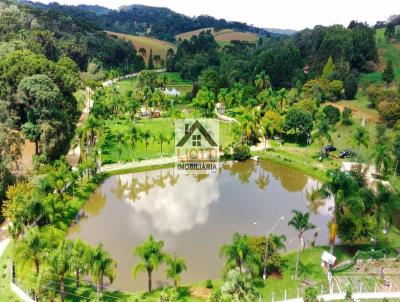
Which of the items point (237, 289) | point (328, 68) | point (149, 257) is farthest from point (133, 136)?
point (328, 68)

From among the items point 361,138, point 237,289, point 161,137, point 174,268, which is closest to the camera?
point 237,289

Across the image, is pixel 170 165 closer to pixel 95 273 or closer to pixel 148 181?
pixel 148 181

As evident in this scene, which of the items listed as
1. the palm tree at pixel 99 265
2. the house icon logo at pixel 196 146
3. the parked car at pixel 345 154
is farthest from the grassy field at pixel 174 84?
the palm tree at pixel 99 265

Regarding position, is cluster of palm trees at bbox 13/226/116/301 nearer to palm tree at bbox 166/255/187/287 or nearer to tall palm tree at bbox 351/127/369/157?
palm tree at bbox 166/255/187/287

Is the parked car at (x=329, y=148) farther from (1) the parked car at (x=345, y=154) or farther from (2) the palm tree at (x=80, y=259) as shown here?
(2) the palm tree at (x=80, y=259)

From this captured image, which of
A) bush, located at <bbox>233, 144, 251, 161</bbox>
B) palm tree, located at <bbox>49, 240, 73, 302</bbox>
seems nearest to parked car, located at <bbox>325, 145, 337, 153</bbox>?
bush, located at <bbox>233, 144, 251, 161</bbox>

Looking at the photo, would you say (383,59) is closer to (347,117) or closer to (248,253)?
(347,117)

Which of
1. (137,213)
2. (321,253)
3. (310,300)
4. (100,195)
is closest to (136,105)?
(100,195)
